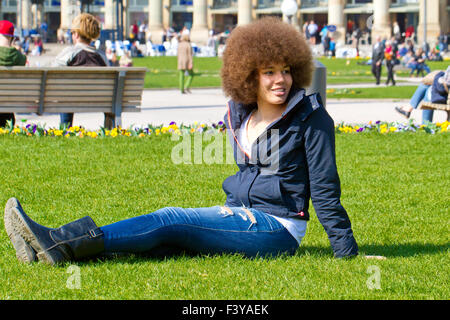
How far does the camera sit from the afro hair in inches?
185

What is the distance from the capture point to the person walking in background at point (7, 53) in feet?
35.4

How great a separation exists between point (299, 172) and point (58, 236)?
1309 mm

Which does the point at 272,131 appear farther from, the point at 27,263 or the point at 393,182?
the point at 393,182

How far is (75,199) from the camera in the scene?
23.2 feet

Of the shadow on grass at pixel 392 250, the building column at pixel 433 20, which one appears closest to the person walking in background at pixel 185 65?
Answer: the shadow on grass at pixel 392 250

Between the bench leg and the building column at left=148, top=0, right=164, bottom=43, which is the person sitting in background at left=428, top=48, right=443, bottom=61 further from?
the bench leg

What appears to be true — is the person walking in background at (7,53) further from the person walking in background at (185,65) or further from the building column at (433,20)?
the building column at (433,20)

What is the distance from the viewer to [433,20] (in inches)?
2352

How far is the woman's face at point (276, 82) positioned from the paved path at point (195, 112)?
25.1 ft

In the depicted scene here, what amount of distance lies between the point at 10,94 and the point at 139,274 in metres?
6.61

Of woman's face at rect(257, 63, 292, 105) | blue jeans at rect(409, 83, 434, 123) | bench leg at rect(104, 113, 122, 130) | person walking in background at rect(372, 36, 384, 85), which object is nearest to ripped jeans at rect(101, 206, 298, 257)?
woman's face at rect(257, 63, 292, 105)

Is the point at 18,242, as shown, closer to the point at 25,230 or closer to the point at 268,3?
the point at 25,230

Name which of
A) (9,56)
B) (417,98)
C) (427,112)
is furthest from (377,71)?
(9,56)

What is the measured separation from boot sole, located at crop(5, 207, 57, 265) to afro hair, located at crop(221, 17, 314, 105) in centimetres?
133
